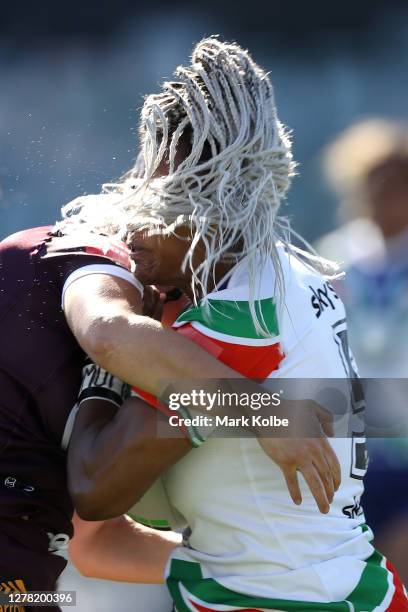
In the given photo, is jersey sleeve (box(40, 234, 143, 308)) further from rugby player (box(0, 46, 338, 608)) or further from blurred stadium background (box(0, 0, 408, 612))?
blurred stadium background (box(0, 0, 408, 612))

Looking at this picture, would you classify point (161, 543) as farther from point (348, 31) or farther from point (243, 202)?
point (348, 31)

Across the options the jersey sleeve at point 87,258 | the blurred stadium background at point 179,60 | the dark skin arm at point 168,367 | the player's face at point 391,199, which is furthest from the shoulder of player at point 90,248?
the blurred stadium background at point 179,60

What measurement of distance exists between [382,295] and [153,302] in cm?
140

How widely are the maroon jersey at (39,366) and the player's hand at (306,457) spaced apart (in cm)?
40

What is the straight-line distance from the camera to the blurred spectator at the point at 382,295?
8.69 feet

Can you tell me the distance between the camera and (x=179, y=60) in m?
4.59

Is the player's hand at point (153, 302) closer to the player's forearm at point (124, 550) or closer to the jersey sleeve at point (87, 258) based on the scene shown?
the jersey sleeve at point (87, 258)

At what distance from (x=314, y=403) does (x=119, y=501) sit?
38 cm

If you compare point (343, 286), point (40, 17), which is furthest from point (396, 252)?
point (40, 17)

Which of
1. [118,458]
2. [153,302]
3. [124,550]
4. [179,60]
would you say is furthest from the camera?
[179,60]

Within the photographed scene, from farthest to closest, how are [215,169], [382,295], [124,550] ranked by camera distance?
[382,295] → [124,550] → [215,169]

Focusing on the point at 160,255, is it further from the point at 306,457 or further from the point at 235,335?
the point at 306,457

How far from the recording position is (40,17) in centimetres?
451

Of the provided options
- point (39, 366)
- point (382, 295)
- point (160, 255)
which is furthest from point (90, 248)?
point (382, 295)
